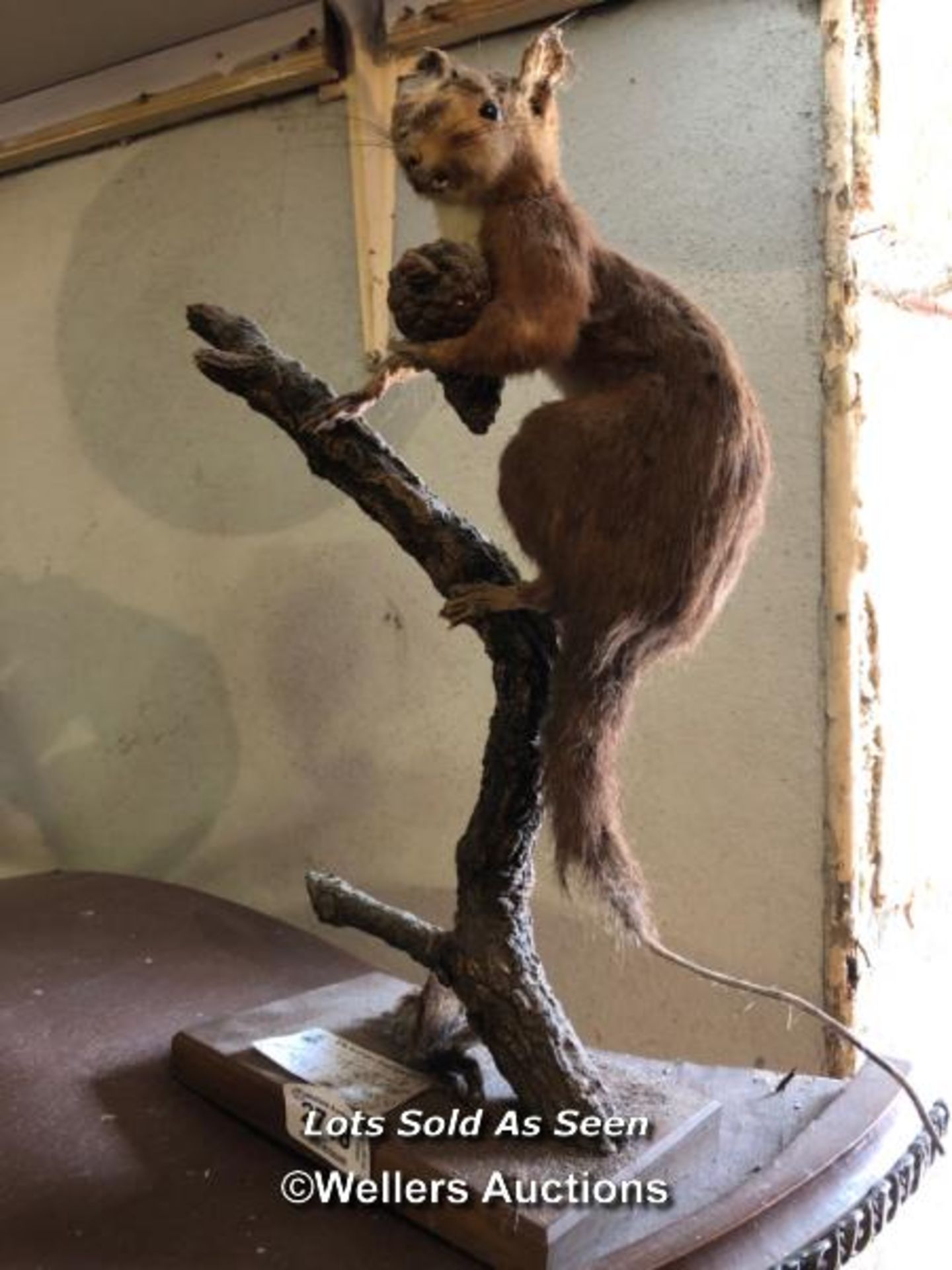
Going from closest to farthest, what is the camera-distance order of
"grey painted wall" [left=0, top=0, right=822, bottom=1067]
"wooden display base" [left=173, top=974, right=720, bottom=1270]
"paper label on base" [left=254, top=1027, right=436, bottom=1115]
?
"wooden display base" [left=173, top=974, right=720, bottom=1270], "paper label on base" [left=254, top=1027, right=436, bottom=1115], "grey painted wall" [left=0, top=0, right=822, bottom=1067]

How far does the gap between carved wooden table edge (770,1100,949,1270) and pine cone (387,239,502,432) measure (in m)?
0.48

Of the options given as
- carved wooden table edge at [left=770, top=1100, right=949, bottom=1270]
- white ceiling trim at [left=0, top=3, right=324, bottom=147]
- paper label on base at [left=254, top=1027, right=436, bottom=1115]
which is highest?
white ceiling trim at [left=0, top=3, right=324, bottom=147]

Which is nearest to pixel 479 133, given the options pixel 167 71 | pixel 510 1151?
pixel 510 1151

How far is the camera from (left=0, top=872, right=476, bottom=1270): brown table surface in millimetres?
563

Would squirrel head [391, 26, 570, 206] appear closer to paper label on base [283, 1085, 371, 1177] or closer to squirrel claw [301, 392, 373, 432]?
squirrel claw [301, 392, 373, 432]

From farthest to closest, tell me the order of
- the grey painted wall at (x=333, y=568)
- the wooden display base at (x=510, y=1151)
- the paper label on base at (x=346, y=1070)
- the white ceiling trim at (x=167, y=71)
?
1. the white ceiling trim at (x=167, y=71)
2. the grey painted wall at (x=333, y=568)
3. the paper label on base at (x=346, y=1070)
4. the wooden display base at (x=510, y=1151)

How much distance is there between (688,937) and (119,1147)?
0.56 m

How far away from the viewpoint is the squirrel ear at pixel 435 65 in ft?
1.92

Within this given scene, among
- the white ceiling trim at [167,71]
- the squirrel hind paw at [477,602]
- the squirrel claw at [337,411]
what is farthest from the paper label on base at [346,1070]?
the white ceiling trim at [167,71]

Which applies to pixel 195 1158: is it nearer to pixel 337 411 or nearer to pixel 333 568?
pixel 337 411

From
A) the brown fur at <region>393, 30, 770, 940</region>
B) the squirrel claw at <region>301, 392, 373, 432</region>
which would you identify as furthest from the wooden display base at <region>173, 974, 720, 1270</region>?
the squirrel claw at <region>301, 392, 373, 432</region>

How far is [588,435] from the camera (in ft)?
1.81

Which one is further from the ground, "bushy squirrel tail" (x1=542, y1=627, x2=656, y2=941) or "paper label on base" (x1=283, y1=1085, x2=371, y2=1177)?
"bushy squirrel tail" (x1=542, y1=627, x2=656, y2=941)

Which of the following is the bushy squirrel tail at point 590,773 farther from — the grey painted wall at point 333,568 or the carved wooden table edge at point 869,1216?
the grey painted wall at point 333,568
